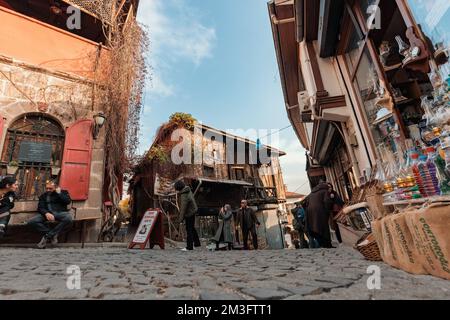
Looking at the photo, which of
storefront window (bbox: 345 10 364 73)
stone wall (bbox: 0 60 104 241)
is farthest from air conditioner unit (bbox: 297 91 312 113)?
stone wall (bbox: 0 60 104 241)

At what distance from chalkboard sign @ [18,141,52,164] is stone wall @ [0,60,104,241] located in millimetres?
485

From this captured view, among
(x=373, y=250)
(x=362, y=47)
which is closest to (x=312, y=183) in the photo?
(x=362, y=47)

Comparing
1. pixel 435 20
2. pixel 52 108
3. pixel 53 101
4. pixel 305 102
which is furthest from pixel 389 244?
pixel 53 101

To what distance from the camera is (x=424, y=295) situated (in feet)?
4.21

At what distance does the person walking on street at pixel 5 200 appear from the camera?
5191 mm

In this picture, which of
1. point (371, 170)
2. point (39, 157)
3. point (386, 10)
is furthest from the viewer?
point (39, 157)

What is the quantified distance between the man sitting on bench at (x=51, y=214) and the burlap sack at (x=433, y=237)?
21.4 ft

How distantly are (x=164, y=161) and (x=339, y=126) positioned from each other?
10.7 m

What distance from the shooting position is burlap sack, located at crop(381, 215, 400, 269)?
207cm

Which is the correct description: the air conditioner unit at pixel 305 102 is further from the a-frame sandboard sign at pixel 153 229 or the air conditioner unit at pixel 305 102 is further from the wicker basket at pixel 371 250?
the a-frame sandboard sign at pixel 153 229

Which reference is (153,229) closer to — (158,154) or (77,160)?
(77,160)

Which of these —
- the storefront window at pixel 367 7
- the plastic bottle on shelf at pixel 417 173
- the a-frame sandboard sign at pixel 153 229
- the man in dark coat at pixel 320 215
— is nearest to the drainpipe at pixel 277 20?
the storefront window at pixel 367 7

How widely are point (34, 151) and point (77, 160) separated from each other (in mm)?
1095
